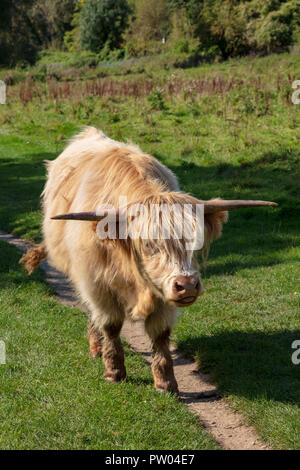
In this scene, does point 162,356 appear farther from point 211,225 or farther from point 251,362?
point 211,225

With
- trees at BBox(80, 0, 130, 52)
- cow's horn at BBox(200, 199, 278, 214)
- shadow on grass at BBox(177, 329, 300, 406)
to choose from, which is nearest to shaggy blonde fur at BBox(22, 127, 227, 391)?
cow's horn at BBox(200, 199, 278, 214)

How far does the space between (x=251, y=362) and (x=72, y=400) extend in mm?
1900

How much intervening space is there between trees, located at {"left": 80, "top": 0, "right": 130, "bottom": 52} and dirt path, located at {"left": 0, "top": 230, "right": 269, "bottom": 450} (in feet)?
170

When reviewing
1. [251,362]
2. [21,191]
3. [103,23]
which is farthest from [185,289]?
[103,23]

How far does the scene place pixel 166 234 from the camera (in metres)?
4.29

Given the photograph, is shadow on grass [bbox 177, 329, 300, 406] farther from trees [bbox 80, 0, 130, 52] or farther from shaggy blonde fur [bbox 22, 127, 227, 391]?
trees [bbox 80, 0, 130, 52]

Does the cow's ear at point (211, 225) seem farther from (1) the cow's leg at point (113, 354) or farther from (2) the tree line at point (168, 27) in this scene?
(2) the tree line at point (168, 27)

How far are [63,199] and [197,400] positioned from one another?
2.51 meters

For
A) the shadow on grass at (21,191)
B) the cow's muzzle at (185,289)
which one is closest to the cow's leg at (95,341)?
the cow's muzzle at (185,289)

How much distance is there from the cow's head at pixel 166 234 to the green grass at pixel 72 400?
1.07 m

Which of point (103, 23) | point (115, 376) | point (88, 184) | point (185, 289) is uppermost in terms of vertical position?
point (103, 23)

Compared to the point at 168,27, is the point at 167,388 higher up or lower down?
lower down

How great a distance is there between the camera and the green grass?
14.2 ft
